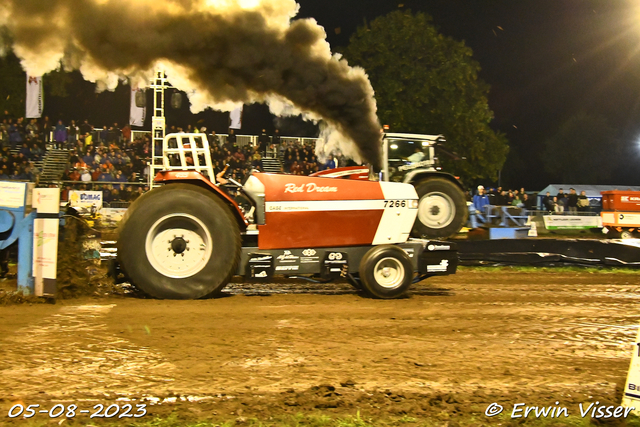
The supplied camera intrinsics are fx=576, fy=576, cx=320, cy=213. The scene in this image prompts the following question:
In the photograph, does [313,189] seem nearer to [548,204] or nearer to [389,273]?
[389,273]

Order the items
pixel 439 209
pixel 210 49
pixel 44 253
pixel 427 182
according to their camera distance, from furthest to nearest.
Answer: pixel 439 209, pixel 427 182, pixel 210 49, pixel 44 253

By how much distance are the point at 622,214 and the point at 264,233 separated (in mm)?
17056

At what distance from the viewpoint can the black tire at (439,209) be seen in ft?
35.3

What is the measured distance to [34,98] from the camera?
20.2 metres

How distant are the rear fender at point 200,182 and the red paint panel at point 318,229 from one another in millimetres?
304

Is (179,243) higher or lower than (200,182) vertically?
lower

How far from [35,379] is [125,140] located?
18162 millimetres

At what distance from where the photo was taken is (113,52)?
831cm

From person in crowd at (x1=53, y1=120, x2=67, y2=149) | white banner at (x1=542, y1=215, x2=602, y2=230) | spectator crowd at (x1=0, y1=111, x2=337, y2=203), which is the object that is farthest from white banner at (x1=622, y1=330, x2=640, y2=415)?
white banner at (x1=542, y1=215, x2=602, y2=230)

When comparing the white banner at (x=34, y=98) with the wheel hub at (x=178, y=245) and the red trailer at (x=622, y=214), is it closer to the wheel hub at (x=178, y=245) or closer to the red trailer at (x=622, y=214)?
the wheel hub at (x=178, y=245)

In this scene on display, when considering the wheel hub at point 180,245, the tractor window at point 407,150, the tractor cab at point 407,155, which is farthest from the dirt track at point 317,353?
the tractor window at point 407,150

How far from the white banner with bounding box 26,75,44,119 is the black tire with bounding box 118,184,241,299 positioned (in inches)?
617

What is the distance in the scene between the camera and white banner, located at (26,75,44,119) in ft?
65.8

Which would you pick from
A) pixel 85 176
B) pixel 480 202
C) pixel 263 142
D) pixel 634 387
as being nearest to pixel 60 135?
pixel 85 176
